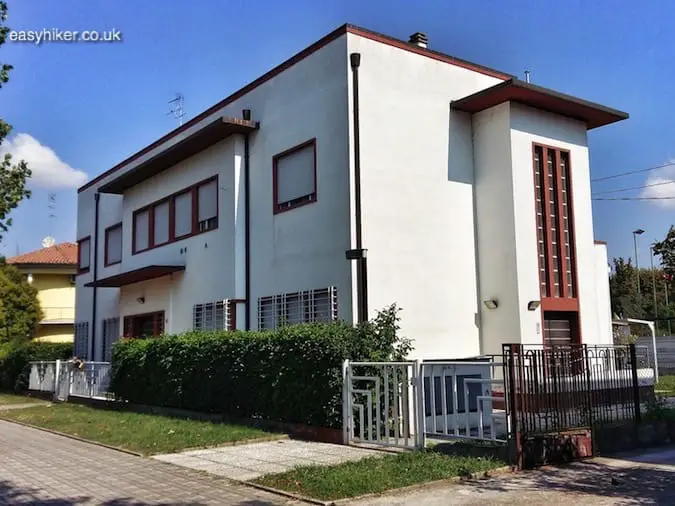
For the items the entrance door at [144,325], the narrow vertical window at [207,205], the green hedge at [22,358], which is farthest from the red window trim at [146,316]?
the narrow vertical window at [207,205]

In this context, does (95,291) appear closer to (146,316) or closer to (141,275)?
(146,316)

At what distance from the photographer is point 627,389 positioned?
10375 mm

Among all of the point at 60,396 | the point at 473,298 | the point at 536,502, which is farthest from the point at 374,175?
the point at 60,396

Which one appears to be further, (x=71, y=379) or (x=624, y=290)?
(x=624, y=290)

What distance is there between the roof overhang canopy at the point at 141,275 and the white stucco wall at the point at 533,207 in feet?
30.7

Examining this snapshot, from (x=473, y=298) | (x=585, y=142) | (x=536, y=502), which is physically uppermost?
(x=585, y=142)

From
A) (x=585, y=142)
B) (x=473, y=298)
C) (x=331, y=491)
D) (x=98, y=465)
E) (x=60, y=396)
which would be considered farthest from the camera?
(x=60, y=396)

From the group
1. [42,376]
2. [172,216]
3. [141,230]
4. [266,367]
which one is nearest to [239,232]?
[172,216]

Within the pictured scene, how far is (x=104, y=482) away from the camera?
329 inches

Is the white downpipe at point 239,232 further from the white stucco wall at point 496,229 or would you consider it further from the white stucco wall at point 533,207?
the white stucco wall at point 533,207

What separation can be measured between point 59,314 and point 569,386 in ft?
121

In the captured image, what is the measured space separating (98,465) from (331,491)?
3.86 meters

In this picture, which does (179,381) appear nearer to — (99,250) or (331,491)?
(331,491)

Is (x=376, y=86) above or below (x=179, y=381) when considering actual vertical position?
above
